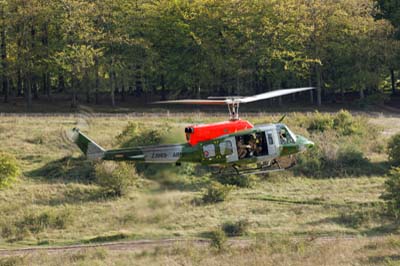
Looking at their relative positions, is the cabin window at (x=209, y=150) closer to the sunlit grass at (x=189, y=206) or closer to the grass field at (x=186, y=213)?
the grass field at (x=186, y=213)

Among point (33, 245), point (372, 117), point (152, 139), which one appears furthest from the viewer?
point (372, 117)

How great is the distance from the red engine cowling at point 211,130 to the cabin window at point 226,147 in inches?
14.4

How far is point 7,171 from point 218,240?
17.6m

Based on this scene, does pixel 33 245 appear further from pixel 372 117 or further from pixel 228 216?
pixel 372 117

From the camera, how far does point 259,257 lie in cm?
3731

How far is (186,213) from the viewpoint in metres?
44.6

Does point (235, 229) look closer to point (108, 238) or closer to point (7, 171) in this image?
point (108, 238)

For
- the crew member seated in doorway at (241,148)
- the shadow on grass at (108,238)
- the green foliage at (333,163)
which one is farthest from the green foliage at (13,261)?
the green foliage at (333,163)

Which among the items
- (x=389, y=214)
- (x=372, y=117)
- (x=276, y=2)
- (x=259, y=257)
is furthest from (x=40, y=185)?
(x=276, y=2)

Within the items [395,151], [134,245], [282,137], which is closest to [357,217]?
[395,151]

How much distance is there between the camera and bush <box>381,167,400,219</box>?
146 feet

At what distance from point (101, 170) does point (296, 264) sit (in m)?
19.0

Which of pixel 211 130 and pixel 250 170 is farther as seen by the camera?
pixel 250 170

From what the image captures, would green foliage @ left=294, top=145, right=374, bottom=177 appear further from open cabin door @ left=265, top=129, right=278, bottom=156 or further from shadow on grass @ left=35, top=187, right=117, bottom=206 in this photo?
open cabin door @ left=265, top=129, right=278, bottom=156
